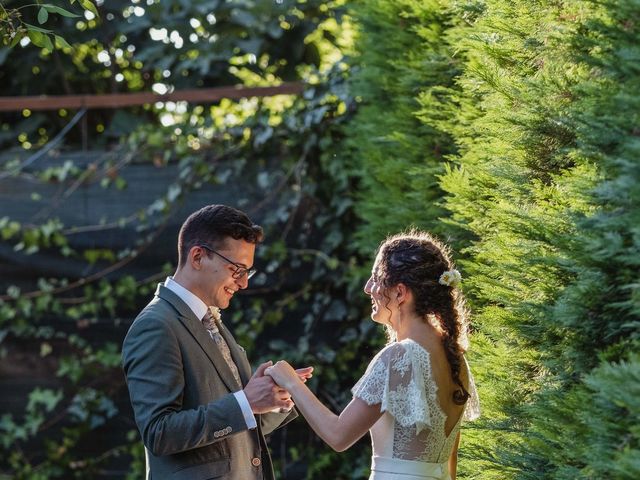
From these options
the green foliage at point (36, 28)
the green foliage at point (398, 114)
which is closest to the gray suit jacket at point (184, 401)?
the green foliage at point (36, 28)

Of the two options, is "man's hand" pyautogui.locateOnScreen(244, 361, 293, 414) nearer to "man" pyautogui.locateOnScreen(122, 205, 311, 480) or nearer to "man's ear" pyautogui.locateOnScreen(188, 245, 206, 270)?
"man" pyautogui.locateOnScreen(122, 205, 311, 480)

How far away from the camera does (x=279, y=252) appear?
5.86m

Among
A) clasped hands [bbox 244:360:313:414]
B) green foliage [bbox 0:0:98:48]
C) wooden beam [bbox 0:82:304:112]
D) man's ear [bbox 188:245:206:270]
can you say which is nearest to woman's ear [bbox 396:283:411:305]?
clasped hands [bbox 244:360:313:414]

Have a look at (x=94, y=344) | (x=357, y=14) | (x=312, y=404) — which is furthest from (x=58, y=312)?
(x=312, y=404)

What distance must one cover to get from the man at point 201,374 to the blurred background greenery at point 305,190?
0.66 meters

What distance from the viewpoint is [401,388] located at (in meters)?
2.94

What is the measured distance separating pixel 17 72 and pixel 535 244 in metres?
5.13

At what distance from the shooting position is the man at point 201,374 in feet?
9.72

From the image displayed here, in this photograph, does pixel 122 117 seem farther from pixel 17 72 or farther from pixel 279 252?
pixel 279 252

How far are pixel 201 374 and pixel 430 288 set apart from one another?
2.39ft

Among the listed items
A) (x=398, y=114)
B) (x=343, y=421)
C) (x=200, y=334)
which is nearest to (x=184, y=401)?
(x=200, y=334)

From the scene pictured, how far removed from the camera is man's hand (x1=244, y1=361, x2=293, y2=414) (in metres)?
3.06

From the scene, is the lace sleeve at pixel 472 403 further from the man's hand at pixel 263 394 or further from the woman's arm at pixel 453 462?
the man's hand at pixel 263 394

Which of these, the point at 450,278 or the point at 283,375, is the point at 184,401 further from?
the point at 450,278
